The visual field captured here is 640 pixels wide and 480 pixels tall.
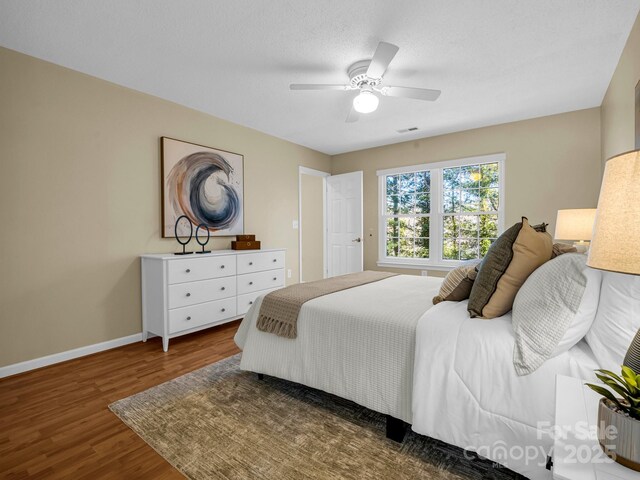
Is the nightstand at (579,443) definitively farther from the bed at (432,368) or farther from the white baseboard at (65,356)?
the white baseboard at (65,356)

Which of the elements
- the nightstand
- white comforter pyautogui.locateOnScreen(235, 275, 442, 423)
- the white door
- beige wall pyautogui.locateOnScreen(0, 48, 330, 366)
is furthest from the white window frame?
the nightstand

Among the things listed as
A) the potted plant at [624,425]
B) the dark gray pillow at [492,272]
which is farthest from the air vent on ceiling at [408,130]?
the potted plant at [624,425]

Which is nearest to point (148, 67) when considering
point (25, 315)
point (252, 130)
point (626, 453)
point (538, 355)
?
point (252, 130)

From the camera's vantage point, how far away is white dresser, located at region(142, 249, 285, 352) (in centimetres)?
295

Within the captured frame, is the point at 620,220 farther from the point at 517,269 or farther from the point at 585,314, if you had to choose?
the point at 517,269

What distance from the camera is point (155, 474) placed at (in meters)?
1.44

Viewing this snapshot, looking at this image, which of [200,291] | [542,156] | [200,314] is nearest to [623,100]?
[542,156]

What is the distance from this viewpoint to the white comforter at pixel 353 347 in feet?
5.30

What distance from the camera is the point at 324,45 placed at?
238 centimetres

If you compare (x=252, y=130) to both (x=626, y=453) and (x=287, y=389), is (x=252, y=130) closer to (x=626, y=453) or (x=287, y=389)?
(x=287, y=389)

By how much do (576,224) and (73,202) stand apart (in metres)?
4.50

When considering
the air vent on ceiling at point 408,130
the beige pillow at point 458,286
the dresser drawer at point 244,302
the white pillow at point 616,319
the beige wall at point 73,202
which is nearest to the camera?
the white pillow at point 616,319

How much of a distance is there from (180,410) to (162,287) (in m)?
1.30

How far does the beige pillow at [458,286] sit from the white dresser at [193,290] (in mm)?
2290
